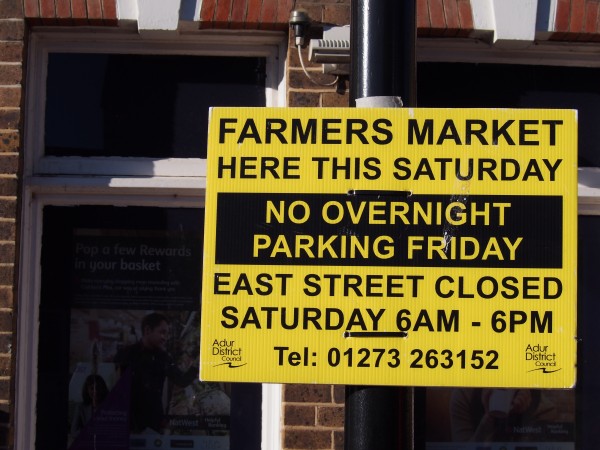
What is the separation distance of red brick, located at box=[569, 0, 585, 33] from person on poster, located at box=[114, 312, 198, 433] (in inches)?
95.0

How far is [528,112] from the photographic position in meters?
2.52

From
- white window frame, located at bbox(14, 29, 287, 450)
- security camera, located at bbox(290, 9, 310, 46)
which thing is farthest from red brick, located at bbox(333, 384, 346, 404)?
security camera, located at bbox(290, 9, 310, 46)

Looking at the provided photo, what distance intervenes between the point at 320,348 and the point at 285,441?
6.70 feet

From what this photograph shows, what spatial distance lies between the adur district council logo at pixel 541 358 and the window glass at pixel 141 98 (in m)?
2.62

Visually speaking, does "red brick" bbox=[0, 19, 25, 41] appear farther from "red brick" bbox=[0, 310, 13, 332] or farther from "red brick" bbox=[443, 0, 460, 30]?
"red brick" bbox=[443, 0, 460, 30]

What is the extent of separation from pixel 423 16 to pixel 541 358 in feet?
8.19

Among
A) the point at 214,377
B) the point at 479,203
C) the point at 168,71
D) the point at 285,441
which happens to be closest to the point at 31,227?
the point at 168,71

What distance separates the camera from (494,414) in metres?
4.78

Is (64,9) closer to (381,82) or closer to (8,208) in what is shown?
(8,208)

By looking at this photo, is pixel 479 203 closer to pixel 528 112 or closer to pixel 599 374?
pixel 528 112

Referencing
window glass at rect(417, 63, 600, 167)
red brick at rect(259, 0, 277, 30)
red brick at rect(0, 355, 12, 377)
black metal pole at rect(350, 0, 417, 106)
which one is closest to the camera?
black metal pole at rect(350, 0, 417, 106)

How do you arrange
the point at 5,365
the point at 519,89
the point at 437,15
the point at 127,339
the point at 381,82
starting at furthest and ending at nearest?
the point at 519,89 < the point at 127,339 < the point at 437,15 < the point at 5,365 < the point at 381,82

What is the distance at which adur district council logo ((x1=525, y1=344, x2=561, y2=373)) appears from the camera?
242 cm

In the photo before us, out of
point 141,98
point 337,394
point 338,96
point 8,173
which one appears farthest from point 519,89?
point 8,173
